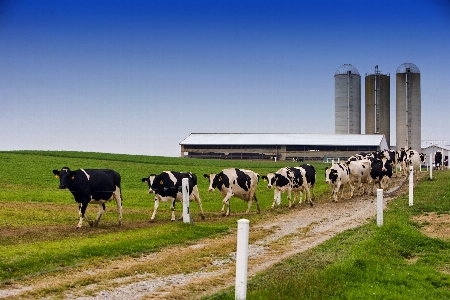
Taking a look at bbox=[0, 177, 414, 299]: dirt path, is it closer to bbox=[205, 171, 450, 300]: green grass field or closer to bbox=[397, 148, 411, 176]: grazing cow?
bbox=[205, 171, 450, 300]: green grass field

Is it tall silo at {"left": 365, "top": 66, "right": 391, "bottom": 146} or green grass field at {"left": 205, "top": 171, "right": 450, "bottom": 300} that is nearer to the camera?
green grass field at {"left": 205, "top": 171, "right": 450, "bottom": 300}

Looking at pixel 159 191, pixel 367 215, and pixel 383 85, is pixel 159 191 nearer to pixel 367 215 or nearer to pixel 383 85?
pixel 367 215

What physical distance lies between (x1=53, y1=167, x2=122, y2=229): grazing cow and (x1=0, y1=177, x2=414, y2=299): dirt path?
4641mm

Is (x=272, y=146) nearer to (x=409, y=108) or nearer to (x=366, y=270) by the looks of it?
(x=409, y=108)

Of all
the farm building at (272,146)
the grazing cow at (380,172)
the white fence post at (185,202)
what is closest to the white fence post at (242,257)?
the white fence post at (185,202)

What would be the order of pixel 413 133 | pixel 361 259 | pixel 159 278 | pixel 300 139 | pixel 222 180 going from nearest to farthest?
1. pixel 159 278
2. pixel 361 259
3. pixel 222 180
4. pixel 413 133
5. pixel 300 139

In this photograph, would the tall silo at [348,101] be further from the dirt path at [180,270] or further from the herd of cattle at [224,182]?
the dirt path at [180,270]

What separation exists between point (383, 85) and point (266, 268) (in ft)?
225

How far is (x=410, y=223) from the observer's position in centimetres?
1792

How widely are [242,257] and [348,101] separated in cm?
7051

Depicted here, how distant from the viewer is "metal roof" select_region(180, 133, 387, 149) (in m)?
75.0

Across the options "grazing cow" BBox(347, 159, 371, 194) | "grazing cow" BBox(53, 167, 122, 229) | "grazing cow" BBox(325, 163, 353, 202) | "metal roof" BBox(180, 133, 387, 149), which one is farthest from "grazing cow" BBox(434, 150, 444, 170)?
"grazing cow" BBox(53, 167, 122, 229)

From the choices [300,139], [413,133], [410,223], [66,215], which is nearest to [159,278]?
[410,223]

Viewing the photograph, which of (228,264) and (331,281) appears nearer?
(331,281)
